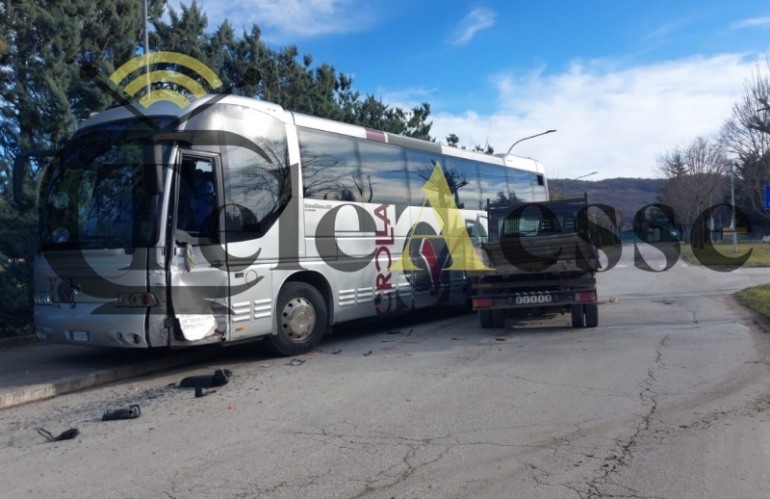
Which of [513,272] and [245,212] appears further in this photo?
[513,272]

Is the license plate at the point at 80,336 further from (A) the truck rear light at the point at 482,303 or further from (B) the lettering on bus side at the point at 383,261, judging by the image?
(A) the truck rear light at the point at 482,303

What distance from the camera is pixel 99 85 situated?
1369 cm

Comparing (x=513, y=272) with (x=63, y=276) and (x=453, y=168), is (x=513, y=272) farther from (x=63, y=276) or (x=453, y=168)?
(x=63, y=276)

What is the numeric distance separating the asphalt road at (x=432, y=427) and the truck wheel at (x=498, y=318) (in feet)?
5.67

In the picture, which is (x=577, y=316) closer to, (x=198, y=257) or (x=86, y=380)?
(x=198, y=257)

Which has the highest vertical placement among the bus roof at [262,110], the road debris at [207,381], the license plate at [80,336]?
the bus roof at [262,110]

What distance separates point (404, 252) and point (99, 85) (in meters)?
7.31

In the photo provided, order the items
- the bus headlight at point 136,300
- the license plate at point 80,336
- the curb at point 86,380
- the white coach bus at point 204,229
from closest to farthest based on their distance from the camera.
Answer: the curb at point 86,380 → the bus headlight at point 136,300 → the white coach bus at point 204,229 → the license plate at point 80,336

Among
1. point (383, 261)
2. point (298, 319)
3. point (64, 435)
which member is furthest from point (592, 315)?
point (64, 435)

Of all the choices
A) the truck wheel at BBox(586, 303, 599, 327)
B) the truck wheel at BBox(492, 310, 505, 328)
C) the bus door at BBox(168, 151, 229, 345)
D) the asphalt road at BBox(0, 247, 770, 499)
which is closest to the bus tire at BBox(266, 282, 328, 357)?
the asphalt road at BBox(0, 247, 770, 499)

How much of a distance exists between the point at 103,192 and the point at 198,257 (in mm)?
1490

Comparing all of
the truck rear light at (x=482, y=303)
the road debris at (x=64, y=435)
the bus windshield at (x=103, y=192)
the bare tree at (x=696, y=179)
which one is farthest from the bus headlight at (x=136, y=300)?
the bare tree at (x=696, y=179)

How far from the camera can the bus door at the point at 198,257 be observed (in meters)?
8.12

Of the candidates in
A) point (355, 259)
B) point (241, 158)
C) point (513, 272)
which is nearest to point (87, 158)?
point (241, 158)
